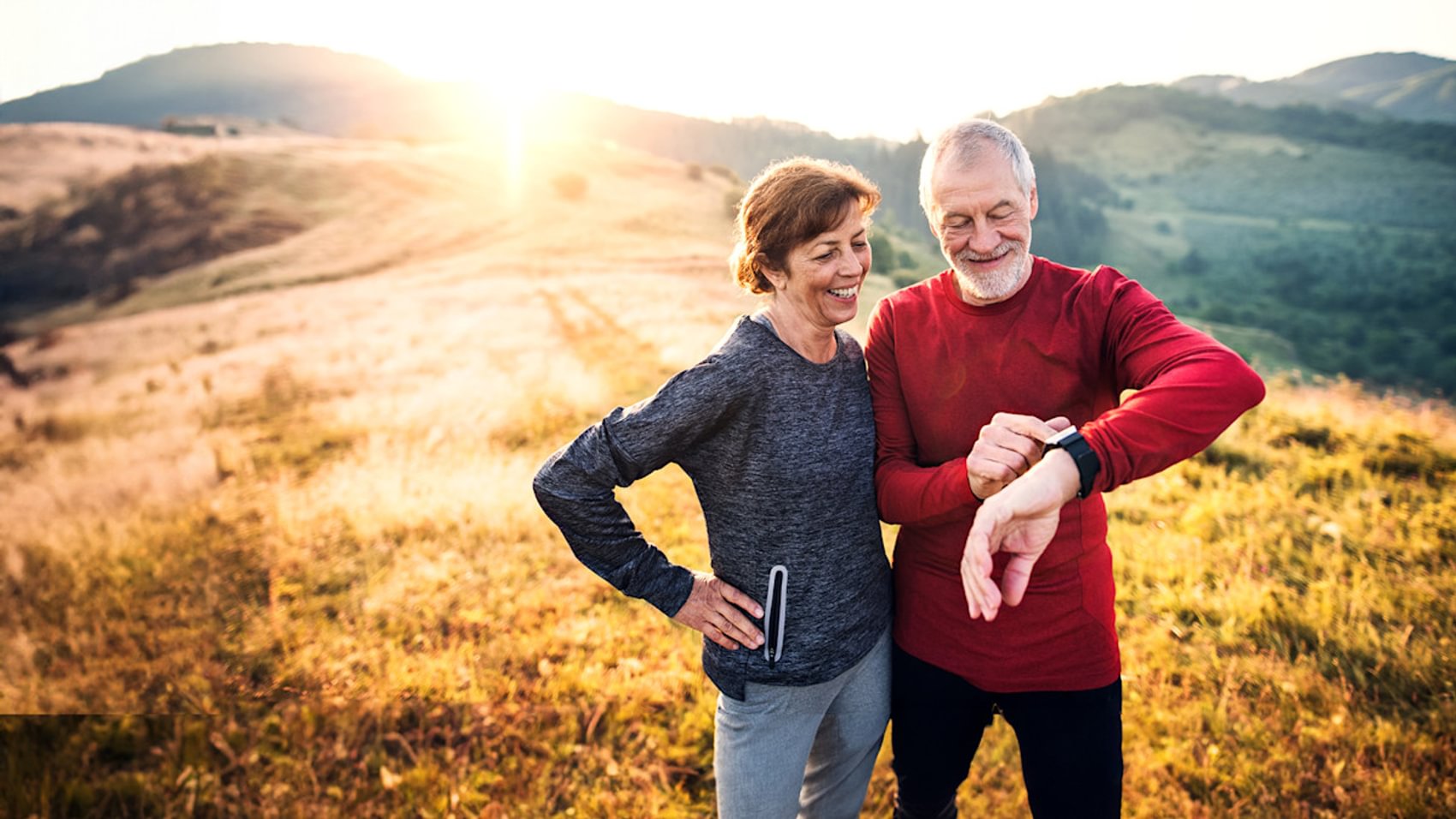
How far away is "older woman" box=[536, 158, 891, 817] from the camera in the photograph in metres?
2.11

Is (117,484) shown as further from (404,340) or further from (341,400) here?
(404,340)

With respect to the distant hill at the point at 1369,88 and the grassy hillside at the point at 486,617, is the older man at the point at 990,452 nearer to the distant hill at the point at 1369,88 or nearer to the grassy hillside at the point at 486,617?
the grassy hillside at the point at 486,617

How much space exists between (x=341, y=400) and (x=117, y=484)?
12.3ft

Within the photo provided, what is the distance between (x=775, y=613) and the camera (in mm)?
2270

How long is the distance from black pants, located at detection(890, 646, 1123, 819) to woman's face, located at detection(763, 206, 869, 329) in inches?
58.1

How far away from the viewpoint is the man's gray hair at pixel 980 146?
2.20m

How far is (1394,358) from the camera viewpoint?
248 feet

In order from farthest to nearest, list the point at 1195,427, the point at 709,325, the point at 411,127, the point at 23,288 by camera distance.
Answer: the point at 411,127 → the point at 23,288 → the point at 709,325 → the point at 1195,427

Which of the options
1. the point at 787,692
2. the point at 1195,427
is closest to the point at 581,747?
the point at 787,692

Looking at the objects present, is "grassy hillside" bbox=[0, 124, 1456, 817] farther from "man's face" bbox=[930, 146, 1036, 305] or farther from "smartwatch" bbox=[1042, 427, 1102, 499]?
"man's face" bbox=[930, 146, 1036, 305]

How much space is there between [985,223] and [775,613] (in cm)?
163

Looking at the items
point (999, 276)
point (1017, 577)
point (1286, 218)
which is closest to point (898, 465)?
point (1017, 577)

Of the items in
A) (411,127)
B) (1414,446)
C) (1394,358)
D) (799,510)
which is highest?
(411,127)

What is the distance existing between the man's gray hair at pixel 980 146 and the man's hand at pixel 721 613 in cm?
177
